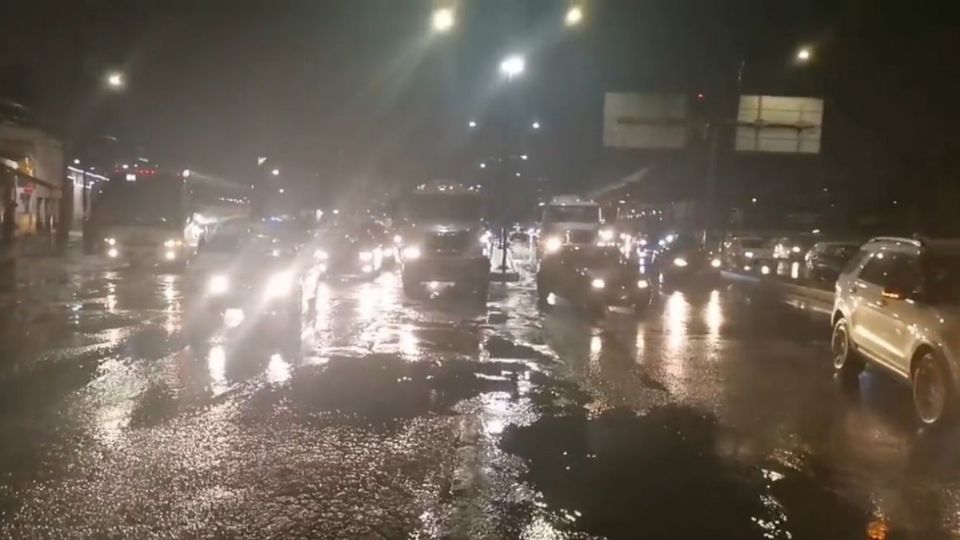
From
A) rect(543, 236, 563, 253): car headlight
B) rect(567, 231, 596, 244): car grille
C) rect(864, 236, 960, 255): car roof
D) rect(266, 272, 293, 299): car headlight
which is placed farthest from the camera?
rect(567, 231, 596, 244): car grille

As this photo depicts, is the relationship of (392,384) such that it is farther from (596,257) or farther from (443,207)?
(443,207)

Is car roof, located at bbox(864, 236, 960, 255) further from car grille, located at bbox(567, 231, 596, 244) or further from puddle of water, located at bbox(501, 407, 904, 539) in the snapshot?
car grille, located at bbox(567, 231, 596, 244)

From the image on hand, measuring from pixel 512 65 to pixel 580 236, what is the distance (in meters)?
5.62

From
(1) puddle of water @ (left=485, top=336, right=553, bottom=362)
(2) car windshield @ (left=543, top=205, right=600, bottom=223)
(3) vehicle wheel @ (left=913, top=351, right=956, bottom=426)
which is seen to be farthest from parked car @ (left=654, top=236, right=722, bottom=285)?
(3) vehicle wheel @ (left=913, top=351, right=956, bottom=426)

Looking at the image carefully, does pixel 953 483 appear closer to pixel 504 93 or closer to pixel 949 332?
pixel 949 332

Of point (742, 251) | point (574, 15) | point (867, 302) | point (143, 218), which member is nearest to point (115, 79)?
point (143, 218)

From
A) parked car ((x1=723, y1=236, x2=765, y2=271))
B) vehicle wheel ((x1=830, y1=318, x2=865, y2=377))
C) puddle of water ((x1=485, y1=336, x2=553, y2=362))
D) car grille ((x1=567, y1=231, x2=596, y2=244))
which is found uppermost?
car grille ((x1=567, y1=231, x2=596, y2=244))

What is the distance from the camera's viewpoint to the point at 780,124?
116 feet

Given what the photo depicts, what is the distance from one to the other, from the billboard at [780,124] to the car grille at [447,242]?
15.0 meters

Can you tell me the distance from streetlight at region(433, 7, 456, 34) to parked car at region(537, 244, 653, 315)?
838 cm

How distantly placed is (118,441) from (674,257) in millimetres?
26496

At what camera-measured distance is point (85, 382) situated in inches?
447

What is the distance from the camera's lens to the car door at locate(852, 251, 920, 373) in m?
10.7

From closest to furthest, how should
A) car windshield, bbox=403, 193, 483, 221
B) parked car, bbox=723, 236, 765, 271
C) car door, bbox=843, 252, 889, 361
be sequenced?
car door, bbox=843, 252, 889, 361 < car windshield, bbox=403, 193, 483, 221 < parked car, bbox=723, 236, 765, 271
